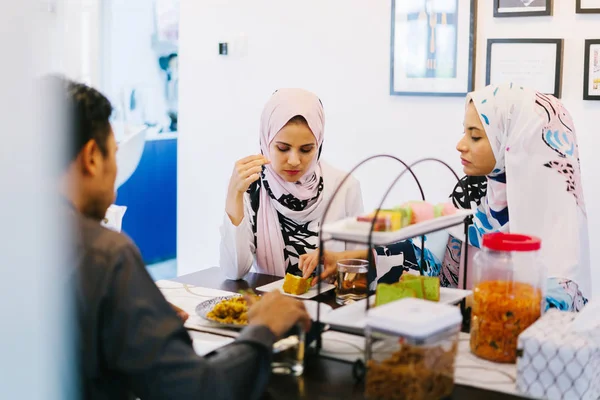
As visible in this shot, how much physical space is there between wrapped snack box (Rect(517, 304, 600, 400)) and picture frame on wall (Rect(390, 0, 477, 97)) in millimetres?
2158

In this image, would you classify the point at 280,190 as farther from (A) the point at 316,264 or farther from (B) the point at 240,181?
(A) the point at 316,264

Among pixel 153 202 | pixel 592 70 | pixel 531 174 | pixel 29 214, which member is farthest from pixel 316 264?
pixel 153 202

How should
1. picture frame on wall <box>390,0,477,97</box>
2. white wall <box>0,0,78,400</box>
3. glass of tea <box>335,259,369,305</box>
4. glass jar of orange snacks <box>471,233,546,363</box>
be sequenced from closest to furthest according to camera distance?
white wall <box>0,0,78,400</box> < glass jar of orange snacks <box>471,233,546,363</box> < glass of tea <box>335,259,369,305</box> < picture frame on wall <box>390,0,477,97</box>

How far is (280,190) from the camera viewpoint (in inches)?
95.2

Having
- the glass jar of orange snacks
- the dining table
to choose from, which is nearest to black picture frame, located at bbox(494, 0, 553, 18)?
the glass jar of orange snacks

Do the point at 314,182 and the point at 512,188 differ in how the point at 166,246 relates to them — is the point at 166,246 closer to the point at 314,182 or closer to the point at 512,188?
the point at 314,182

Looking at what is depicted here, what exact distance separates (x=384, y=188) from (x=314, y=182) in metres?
1.18

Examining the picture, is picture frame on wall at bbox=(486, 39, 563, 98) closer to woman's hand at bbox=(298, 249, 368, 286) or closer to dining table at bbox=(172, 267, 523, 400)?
woman's hand at bbox=(298, 249, 368, 286)

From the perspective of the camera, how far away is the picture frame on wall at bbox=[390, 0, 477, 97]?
329 cm

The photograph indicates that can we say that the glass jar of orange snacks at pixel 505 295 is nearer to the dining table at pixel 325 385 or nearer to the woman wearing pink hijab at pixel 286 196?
the dining table at pixel 325 385

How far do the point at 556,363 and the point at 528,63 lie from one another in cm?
213

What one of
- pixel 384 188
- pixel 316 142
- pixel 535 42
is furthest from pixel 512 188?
pixel 384 188

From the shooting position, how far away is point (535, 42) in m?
3.11

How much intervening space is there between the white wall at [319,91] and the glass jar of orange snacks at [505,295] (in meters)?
1.85
